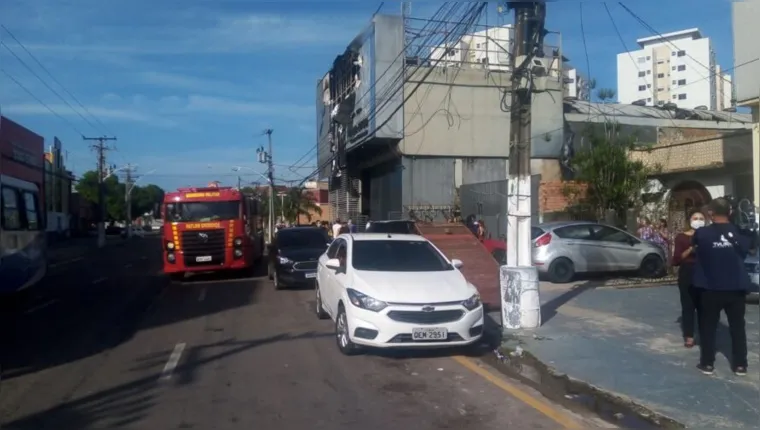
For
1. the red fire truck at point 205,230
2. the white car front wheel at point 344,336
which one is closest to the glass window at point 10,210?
the red fire truck at point 205,230

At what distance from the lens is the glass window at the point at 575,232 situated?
2023 centimetres

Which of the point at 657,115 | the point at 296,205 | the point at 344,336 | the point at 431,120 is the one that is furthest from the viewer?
the point at 296,205

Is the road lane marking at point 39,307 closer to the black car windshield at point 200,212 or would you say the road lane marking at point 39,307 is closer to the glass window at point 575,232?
the black car windshield at point 200,212

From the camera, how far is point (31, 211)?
1800cm

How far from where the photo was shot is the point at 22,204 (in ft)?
56.4

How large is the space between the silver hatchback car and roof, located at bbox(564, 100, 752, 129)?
55.1 feet

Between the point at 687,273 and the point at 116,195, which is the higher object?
the point at 116,195

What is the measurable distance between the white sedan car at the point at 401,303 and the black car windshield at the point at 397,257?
0.6 inches

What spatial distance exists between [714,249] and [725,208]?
496mm

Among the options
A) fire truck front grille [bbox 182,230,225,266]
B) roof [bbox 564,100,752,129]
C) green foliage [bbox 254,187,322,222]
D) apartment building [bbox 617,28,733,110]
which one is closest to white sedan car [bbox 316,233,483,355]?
fire truck front grille [bbox 182,230,225,266]

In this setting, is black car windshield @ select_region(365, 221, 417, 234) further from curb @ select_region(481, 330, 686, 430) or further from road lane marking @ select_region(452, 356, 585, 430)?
road lane marking @ select_region(452, 356, 585, 430)

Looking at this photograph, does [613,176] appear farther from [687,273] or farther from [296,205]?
[296,205]

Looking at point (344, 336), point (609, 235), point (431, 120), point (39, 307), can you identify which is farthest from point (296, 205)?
point (344, 336)

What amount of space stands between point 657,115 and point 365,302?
3200 centimetres
